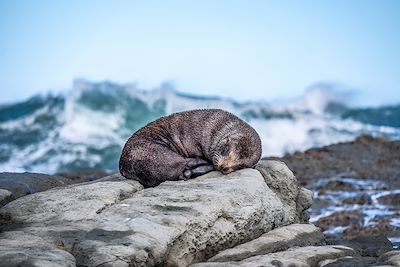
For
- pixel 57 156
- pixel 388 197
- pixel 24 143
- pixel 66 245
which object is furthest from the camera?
pixel 24 143

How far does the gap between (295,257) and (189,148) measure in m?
3.35

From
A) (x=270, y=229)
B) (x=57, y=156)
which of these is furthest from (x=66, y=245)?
(x=57, y=156)

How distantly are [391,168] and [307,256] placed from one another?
47.4 feet

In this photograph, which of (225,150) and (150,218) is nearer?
(150,218)

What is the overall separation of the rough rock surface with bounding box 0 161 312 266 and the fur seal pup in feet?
1.12

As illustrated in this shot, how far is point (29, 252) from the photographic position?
635 cm

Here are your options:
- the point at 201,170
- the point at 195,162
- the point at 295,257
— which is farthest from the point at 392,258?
the point at 195,162

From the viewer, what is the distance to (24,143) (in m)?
29.8

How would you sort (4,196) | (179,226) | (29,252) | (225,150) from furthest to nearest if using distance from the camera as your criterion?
(225,150), (4,196), (179,226), (29,252)

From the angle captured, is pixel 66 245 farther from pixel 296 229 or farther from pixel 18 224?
pixel 296 229

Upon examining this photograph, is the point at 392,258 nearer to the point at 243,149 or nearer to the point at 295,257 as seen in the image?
the point at 295,257

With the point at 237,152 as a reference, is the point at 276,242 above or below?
below

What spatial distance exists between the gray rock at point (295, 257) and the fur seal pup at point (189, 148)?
7.56 ft

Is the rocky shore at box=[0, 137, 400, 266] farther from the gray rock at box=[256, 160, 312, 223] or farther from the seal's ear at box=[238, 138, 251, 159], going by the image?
the seal's ear at box=[238, 138, 251, 159]
